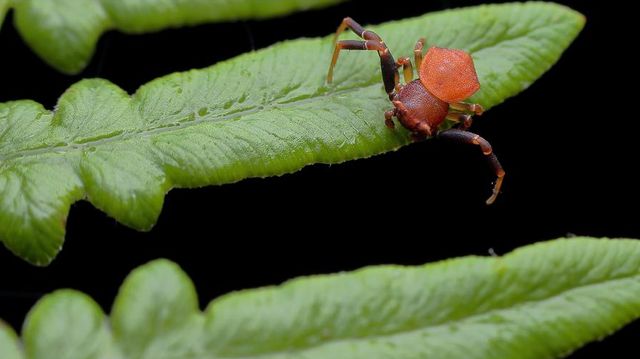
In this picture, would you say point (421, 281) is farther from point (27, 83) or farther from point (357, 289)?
point (27, 83)

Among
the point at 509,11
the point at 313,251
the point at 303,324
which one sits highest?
the point at 509,11

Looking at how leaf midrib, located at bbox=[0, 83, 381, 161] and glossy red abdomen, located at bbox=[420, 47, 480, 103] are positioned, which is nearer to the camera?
leaf midrib, located at bbox=[0, 83, 381, 161]

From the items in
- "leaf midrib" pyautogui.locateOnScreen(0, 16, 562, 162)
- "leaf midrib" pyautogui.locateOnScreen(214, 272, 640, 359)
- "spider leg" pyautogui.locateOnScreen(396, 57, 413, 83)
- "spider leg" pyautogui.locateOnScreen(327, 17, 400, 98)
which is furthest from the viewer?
"spider leg" pyautogui.locateOnScreen(396, 57, 413, 83)

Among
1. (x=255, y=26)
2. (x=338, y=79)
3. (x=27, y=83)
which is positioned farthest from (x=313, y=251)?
(x=27, y=83)

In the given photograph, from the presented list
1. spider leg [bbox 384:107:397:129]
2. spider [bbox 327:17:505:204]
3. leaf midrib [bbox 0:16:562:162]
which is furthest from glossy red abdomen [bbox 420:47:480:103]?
leaf midrib [bbox 0:16:562:162]

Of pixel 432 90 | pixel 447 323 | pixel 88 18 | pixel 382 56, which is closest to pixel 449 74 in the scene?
pixel 432 90

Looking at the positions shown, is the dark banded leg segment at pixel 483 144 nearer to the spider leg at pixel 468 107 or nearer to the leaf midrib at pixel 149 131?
the spider leg at pixel 468 107

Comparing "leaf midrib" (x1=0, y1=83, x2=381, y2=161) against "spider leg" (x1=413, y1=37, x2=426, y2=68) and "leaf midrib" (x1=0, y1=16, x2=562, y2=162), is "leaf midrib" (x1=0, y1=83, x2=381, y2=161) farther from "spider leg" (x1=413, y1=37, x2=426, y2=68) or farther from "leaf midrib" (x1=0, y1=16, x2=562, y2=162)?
"spider leg" (x1=413, y1=37, x2=426, y2=68)
